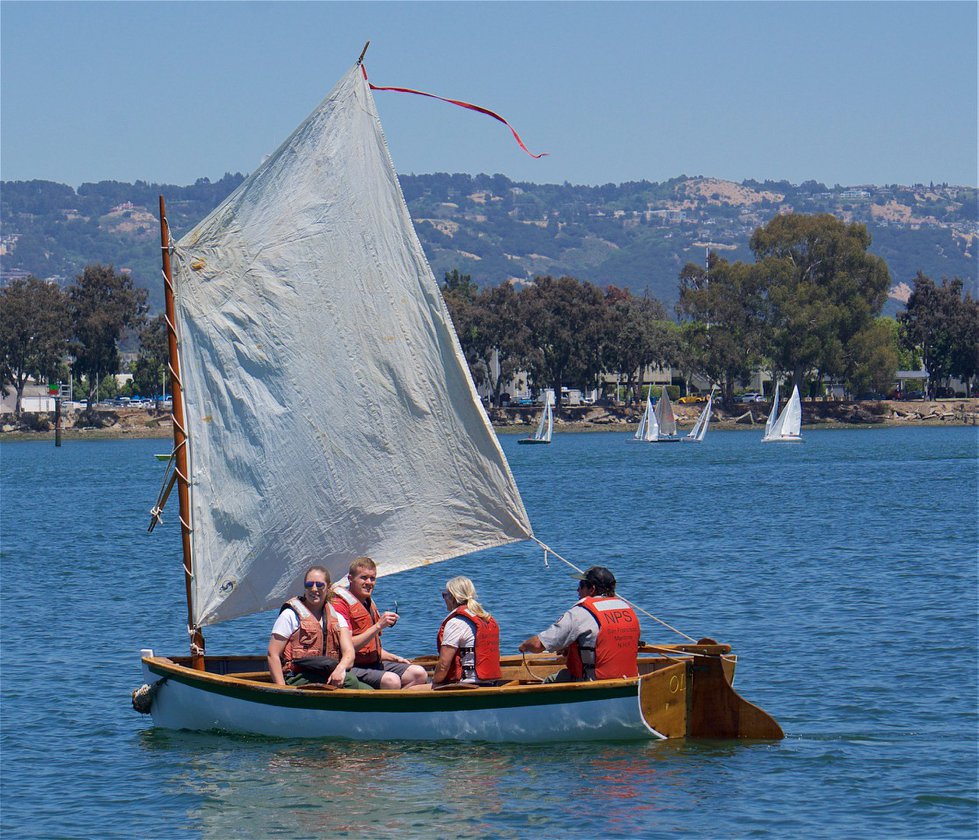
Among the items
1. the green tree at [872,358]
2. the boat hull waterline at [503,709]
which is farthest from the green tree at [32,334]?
the boat hull waterline at [503,709]

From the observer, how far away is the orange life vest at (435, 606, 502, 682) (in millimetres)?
15961

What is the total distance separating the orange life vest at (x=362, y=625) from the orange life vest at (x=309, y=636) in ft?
0.73

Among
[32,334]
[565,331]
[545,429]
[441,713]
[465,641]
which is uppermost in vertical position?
[565,331]

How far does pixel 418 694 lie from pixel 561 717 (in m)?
1.52

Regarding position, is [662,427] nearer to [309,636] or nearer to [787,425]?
[787,425]

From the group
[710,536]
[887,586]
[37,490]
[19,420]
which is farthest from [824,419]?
[887,586]

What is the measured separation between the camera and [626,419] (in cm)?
15350

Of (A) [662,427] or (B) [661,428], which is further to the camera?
(B) [661,428]

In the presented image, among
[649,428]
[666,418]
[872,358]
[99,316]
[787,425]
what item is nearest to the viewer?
[787,425]

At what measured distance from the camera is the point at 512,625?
26891mm

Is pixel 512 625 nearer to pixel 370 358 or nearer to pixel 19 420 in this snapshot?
pixel 370 358

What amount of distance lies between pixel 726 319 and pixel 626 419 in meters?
16.3

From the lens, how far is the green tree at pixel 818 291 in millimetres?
135750

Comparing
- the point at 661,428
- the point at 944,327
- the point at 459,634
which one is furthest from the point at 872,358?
the point at 459,634
